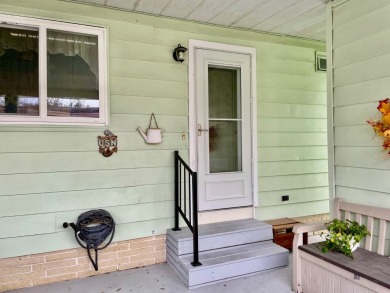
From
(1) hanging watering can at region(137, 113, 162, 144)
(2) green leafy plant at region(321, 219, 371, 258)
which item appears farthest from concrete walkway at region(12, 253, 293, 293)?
(1) hanging watering can at region(137, 113, 162, 144)

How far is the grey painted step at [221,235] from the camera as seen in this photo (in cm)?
300

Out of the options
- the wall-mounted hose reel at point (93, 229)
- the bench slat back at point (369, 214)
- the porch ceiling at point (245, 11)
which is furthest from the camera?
the porch ceiling at point (245, 11)

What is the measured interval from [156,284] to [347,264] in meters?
1.66

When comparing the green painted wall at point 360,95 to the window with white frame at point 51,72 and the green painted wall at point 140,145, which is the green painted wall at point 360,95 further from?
the window with white frame at point 51,72

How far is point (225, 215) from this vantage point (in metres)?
3.59

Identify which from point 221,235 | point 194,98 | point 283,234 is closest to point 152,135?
point 194,98

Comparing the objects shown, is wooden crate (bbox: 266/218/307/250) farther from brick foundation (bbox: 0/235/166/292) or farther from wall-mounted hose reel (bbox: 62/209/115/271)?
wall-mounted hose reel (bbox: 62/209/115/271)

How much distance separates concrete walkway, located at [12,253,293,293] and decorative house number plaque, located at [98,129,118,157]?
1.24 meters

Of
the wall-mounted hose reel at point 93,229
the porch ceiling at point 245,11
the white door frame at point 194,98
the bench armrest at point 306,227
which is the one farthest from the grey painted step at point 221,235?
the porch ceiling at point 245,11

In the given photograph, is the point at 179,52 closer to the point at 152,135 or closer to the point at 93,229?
the point at 152,135

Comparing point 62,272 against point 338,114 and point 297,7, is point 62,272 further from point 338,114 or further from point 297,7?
point 297,7

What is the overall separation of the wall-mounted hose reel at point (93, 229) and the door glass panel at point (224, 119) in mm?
1332

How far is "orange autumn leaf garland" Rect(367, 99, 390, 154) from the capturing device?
7.77 ft

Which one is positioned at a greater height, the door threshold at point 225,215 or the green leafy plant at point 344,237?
the green leafy plant at point 344,237
